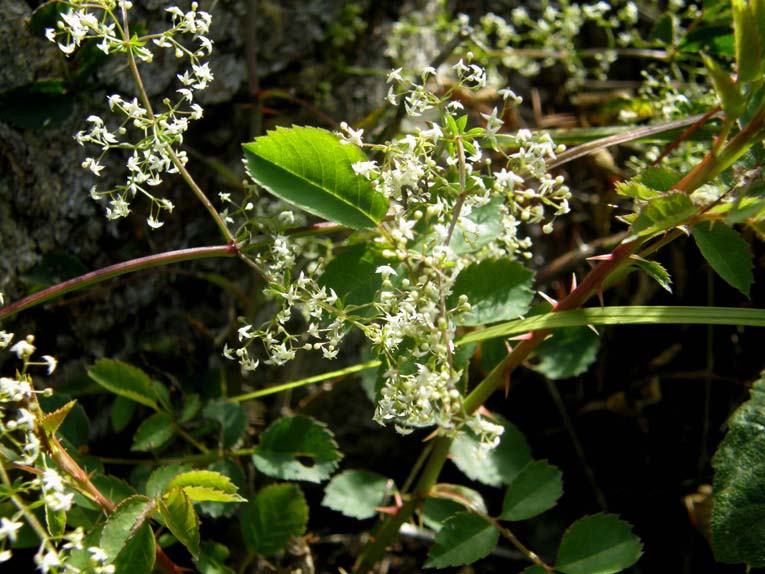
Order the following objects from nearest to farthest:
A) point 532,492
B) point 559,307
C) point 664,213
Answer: point 664,213 → point 559,307 → point 532,492

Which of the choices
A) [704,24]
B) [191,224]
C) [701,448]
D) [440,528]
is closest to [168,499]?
[440,528]

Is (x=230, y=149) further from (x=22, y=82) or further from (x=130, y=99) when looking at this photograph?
(x=22, y=82)

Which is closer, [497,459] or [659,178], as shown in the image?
[659,178]

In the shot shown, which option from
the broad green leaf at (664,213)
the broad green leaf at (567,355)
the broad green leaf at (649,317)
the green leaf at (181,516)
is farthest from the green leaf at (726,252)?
the green leaf at (181,516)

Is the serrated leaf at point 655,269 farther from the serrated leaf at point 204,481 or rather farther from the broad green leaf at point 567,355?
the serrated leaf at point 204,481

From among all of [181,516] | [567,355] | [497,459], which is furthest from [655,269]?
[181,516]

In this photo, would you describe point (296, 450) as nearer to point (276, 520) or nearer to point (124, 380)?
point (276, 520)

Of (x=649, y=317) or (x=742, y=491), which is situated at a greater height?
(x=649, y=317)
